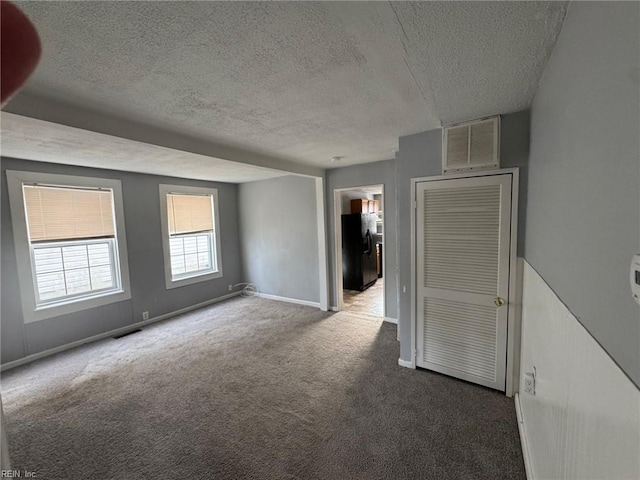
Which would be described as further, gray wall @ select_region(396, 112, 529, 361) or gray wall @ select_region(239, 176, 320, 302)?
gray wall @ select_region(239, 176, 320, 302)

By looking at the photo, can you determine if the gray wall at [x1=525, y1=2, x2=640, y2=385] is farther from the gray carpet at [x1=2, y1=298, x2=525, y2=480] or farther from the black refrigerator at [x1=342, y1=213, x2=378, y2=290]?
the black refrigerator at [x1=342, y1=213, x2=378, y2=290]

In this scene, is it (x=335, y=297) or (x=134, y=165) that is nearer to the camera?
(x=134, y=165)

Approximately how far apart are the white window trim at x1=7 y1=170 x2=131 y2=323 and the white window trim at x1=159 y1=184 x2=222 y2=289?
2.03 ft

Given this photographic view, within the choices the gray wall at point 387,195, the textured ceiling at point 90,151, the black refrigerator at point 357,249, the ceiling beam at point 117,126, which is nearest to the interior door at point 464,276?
the gray wall at point 387,195

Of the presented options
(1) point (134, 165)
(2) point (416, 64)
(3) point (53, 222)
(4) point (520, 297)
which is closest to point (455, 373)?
(4) point (520, 297)

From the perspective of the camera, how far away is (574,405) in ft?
2.82

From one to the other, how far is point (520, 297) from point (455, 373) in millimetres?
928

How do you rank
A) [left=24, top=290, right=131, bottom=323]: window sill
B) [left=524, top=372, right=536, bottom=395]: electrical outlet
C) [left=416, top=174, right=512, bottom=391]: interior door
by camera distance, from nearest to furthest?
[left=524, top=372, right=536, bottom=395]: electrical outlet → [left=416, top=174, right=512, bottom=391]: interior door → [left=24, top=290, right=131, bottom=323]: window sill

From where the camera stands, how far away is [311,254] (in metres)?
4.77

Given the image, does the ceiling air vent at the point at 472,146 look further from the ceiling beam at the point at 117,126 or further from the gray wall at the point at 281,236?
the gray wall at the point at 281,236

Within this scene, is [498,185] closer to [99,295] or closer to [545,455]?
[545,455]

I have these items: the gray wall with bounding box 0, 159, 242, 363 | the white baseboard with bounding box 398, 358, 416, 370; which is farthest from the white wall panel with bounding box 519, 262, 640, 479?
→ the gray wall with bounding box 0, 159, 242, 363

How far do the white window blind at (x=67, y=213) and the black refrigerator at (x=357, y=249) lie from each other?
4.06 meters

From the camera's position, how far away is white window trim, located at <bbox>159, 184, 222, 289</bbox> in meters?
A: 4.37
